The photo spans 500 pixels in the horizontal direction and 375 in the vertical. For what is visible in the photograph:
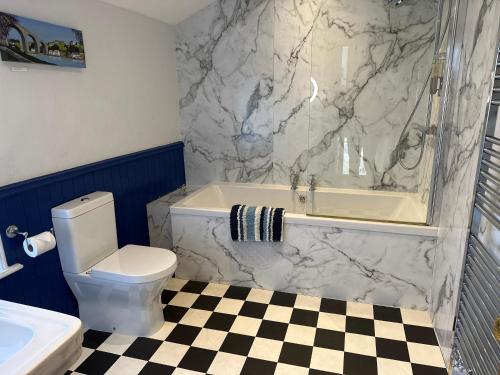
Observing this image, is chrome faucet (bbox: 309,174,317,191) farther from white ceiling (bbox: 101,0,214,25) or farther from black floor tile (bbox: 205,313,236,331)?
white ceiling (bbox: 101,0,214,25)

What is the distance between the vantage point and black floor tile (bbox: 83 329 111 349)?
7.27 feet

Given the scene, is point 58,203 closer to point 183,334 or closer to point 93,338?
point 93,338

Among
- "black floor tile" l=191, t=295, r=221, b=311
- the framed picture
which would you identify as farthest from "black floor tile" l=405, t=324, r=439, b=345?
the framed picture

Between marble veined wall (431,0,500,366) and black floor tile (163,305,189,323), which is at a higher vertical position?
marble veined wall (431,0,500,366)

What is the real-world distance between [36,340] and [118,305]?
1094 millimetres

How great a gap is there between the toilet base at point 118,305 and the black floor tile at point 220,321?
31 centimetres

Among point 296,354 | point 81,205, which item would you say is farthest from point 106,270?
point 296,354

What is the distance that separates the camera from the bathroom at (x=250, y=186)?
1.87 metres

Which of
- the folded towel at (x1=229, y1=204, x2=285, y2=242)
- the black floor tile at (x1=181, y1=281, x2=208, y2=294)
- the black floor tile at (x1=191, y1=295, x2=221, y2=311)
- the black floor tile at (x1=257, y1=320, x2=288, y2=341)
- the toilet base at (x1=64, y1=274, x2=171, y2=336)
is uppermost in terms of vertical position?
the folded towel at (x1=229, y1=204, x2=285, y2=242)

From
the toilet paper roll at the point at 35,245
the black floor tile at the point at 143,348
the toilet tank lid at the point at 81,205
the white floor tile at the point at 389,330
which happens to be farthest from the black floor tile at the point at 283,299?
the toilet paper roll at the point at 35,245

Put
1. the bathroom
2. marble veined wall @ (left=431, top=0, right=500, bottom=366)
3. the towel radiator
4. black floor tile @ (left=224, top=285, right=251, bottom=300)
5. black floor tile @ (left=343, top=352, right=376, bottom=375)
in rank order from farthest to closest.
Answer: black floor tile @ (left=224, top=285, right=251, bottom=300), black floor tile @ (left=343, top=352, right=376, bottom=375), the bathroom, marble veined wall @ (left=431, top=0, right=500, bottom=366), the towel radiator

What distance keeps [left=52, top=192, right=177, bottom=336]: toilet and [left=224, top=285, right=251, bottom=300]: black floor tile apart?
0.54 m

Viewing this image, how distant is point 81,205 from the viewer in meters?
2.18

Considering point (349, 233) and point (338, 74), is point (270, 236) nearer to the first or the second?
point (349, 233)
